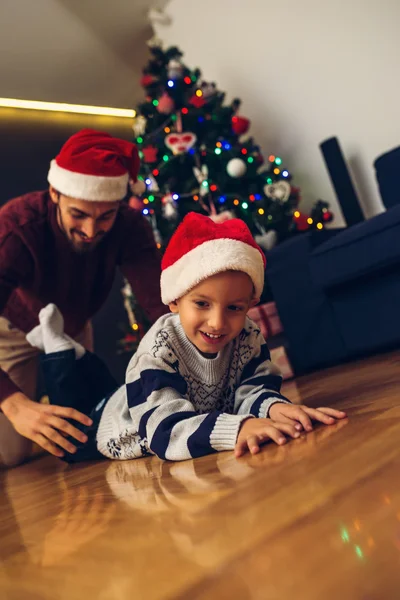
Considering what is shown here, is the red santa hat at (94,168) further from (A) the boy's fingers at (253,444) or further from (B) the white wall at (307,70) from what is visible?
(B) the white wall at (307,70)

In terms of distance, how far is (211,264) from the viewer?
1.08 metres

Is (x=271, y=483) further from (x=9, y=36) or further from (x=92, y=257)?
(x=9, y=36)

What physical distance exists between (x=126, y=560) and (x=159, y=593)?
131 mm

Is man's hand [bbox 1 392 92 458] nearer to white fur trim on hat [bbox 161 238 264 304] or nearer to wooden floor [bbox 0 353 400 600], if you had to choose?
wooden floor [bbox 0 353 400 600]

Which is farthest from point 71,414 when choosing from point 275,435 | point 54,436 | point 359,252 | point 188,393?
point 359,252

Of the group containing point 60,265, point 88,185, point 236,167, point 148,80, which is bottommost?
point 60,265

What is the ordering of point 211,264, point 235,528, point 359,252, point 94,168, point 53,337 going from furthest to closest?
point 359,252, point 94,168, point 53,337, point 211,264, point 235,528

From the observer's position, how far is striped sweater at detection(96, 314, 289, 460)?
1072mm

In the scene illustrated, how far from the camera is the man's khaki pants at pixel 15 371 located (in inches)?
74.6

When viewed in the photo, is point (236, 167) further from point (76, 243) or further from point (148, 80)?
point (76, 243)

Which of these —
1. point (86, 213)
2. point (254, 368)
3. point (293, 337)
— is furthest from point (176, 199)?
point (254, 368)

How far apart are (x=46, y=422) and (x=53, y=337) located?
0.30m

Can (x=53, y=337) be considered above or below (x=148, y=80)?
below

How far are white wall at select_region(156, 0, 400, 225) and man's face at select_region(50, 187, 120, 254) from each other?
1812 millimetres
